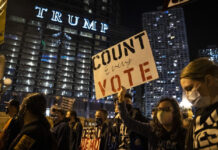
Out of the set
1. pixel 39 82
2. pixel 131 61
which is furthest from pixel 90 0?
pixel 131 61

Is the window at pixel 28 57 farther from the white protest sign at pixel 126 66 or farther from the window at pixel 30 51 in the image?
the white protest sign at pixel 126 66

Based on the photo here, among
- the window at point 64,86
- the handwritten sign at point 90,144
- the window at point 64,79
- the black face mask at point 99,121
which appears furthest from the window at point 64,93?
the black face mask at point 99,121

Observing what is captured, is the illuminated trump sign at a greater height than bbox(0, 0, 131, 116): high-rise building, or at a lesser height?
greater

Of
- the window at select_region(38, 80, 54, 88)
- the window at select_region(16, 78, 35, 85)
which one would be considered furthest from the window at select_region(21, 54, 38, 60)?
the window at select_region(38, 80, 54, 88)

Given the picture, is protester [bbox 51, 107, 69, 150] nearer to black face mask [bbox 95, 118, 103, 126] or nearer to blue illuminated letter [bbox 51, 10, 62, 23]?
black face mask [bbox 95, 118, 103, 126]

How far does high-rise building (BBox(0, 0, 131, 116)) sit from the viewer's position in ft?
258

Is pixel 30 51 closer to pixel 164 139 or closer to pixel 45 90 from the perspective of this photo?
pixel 45 90

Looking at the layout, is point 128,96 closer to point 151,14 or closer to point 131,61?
point 131,61

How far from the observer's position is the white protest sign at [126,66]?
3512mm

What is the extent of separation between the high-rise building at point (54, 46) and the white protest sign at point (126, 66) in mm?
77979

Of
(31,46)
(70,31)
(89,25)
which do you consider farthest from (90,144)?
(89,25)

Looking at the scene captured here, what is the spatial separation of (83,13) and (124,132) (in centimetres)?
10408

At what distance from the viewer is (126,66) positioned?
3771mm

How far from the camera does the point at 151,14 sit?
12612cm
